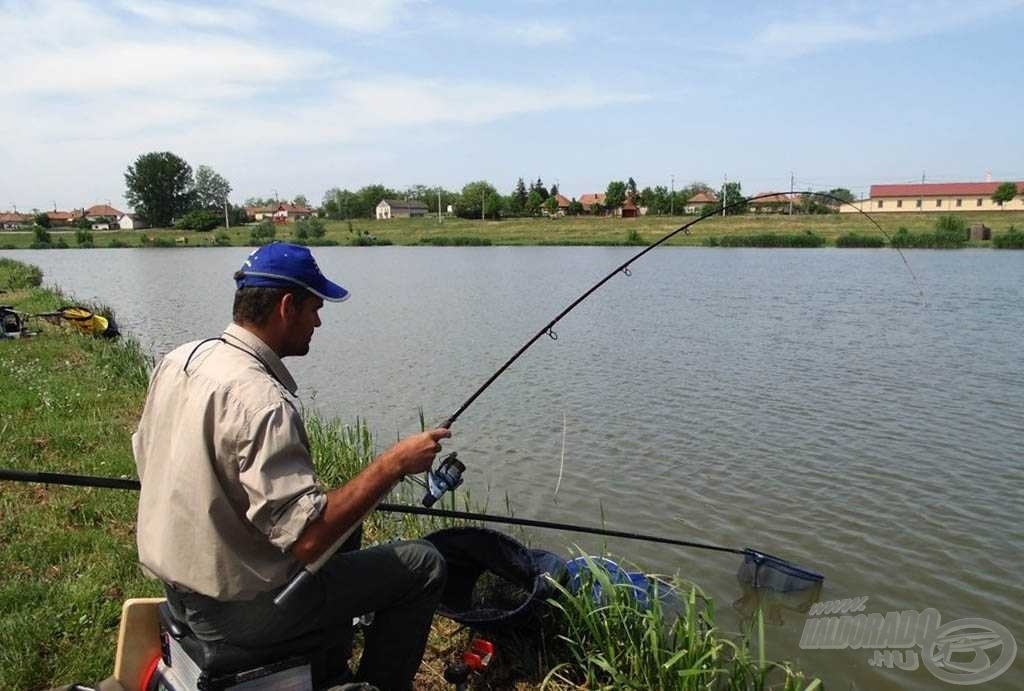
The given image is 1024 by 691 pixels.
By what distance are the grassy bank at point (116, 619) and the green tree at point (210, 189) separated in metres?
139

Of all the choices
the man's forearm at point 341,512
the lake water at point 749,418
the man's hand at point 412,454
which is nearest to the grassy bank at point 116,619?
the lake water at point 749,418

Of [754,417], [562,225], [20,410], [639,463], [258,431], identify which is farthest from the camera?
[562,225]

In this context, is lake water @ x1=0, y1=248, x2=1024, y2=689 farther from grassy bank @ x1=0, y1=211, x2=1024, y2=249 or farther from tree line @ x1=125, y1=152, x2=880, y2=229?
tree line @ x1=125, y1=152, x2=880, y2=229

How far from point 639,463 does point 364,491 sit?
6061 mm

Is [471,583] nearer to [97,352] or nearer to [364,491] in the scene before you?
[364,491]

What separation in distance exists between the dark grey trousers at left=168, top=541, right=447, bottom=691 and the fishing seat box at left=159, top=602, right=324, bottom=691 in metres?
0.04

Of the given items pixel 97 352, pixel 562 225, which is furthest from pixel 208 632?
pixel 562 225

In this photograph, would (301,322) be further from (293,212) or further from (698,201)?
(293,212)

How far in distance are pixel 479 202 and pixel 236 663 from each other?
11321cm

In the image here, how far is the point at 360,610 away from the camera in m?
2.82

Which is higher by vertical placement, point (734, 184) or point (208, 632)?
point (734, 184)

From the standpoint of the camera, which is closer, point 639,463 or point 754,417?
point 639,463

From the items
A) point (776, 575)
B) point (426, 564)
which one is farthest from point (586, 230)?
point (426, 564)

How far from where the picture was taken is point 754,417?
9945 millimetres
